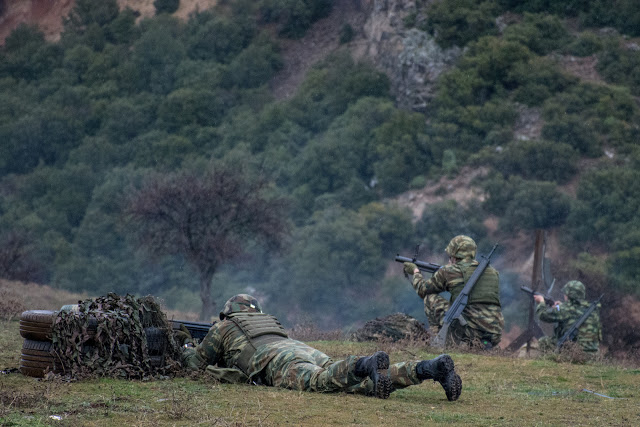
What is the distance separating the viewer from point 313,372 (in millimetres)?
8203

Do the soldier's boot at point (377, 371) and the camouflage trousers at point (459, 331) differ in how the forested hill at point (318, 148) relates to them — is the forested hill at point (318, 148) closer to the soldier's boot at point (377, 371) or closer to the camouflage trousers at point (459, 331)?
the camouflage trousers at point (459, 331)

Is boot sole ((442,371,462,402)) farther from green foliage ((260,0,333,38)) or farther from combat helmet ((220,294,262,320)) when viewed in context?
green foliage ((260,0,333,38))

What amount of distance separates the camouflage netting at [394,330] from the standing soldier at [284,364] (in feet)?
17.0

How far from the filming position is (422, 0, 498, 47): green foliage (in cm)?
5353

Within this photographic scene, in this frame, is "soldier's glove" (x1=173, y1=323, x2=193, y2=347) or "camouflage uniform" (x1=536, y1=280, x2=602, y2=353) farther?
"camouflage uniform" (x1=536, y1=280, x2=602, y2=353)

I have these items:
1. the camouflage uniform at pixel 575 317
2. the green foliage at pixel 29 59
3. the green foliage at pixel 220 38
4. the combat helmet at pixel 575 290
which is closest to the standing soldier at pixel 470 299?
the camouflage uniform at pixel 575 317

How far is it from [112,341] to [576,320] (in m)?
10.2

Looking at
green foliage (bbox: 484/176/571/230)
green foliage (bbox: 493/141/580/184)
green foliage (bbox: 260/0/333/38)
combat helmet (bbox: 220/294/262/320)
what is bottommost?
combat helmet (bbox: 220/294/262/320)

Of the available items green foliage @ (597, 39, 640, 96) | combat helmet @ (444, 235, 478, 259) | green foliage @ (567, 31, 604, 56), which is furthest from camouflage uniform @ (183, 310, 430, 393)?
green foliage @ (567, 31, 604, 56)

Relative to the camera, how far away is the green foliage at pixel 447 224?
4253cm

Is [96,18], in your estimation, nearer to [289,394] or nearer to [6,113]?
[6,113]

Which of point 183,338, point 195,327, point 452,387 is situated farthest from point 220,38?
point 452,387

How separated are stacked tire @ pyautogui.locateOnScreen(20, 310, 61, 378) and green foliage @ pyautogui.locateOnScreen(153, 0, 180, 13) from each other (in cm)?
6512

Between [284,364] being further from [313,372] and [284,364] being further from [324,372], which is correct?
[324,372]
